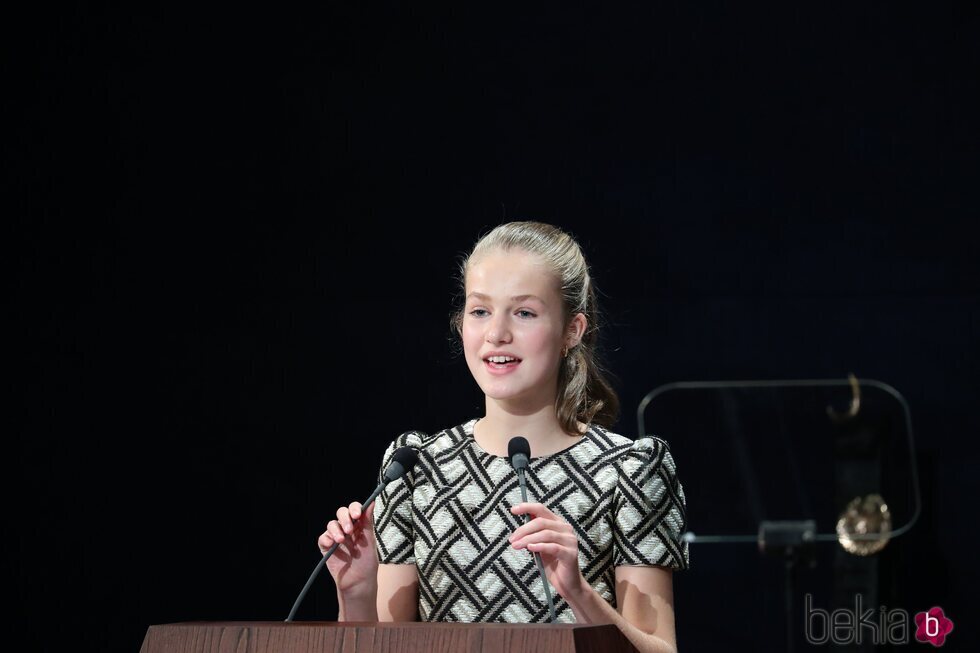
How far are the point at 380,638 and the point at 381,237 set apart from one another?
177 cm

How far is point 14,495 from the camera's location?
2.93 meters

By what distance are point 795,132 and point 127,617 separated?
1.89 metres

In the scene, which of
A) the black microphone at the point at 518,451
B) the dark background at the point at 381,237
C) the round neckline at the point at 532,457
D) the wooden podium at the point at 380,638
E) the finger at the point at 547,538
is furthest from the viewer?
the dark background at the point at 381,237

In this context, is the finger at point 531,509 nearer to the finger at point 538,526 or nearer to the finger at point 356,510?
the finger at point 538,526

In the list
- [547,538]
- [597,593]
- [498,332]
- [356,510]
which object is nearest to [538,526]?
[547,538]

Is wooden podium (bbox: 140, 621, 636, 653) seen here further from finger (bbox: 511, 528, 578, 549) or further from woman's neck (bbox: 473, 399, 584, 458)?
woman's neck (bbox: 473, 399, 584, 458)

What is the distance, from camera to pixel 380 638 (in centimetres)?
126

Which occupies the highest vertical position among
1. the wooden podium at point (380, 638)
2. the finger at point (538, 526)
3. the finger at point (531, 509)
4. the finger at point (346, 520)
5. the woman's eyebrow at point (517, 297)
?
the woman's eyebrow at point (517, 297)

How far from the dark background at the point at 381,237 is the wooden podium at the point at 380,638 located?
59.6 inches

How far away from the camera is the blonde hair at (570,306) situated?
1.84m

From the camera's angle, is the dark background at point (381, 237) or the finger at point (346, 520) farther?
the dark background at point (381, 237)

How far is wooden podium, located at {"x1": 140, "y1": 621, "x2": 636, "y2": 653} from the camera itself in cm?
121

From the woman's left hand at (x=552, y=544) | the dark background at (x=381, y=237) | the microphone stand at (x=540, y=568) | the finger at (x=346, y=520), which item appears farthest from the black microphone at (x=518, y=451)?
the dark background at (x=381, y=237)

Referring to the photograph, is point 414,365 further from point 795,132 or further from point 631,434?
point 795,132
